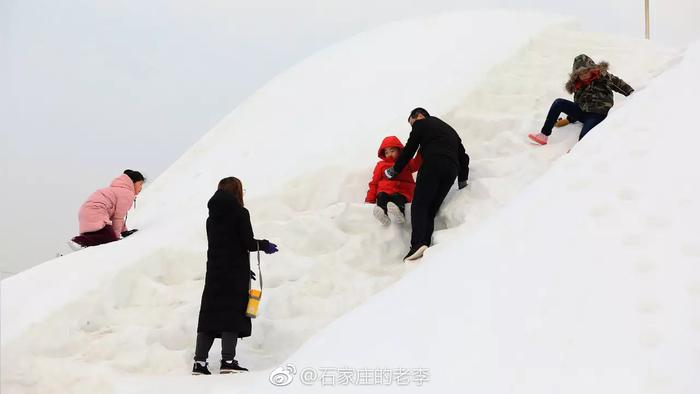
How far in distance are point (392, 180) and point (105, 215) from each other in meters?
2.86

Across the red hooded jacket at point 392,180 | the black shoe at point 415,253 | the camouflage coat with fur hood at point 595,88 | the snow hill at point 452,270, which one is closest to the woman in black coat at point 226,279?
the snow hill at point 452,270

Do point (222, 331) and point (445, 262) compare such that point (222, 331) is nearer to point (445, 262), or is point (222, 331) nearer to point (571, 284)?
point (445, 262)

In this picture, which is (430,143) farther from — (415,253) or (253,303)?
(253,303)

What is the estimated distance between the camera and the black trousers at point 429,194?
5418mm

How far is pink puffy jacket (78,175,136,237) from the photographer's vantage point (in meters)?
6.31

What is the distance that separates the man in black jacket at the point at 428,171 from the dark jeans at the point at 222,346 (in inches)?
65.9

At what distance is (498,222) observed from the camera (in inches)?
174

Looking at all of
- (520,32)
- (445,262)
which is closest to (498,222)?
(445,262)

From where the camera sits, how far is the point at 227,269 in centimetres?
438

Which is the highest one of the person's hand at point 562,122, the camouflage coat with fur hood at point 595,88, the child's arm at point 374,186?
the camouflage coat with fur hood at point 595,88

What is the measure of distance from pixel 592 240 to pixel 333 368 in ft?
5.63

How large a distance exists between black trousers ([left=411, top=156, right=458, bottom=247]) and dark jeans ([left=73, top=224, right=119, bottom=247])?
306 centimetres

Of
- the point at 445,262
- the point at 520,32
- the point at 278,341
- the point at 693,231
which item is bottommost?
the point at 278,341

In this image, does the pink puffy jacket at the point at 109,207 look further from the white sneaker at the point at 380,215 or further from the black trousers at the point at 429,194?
the black trousers at the point at 429,194
